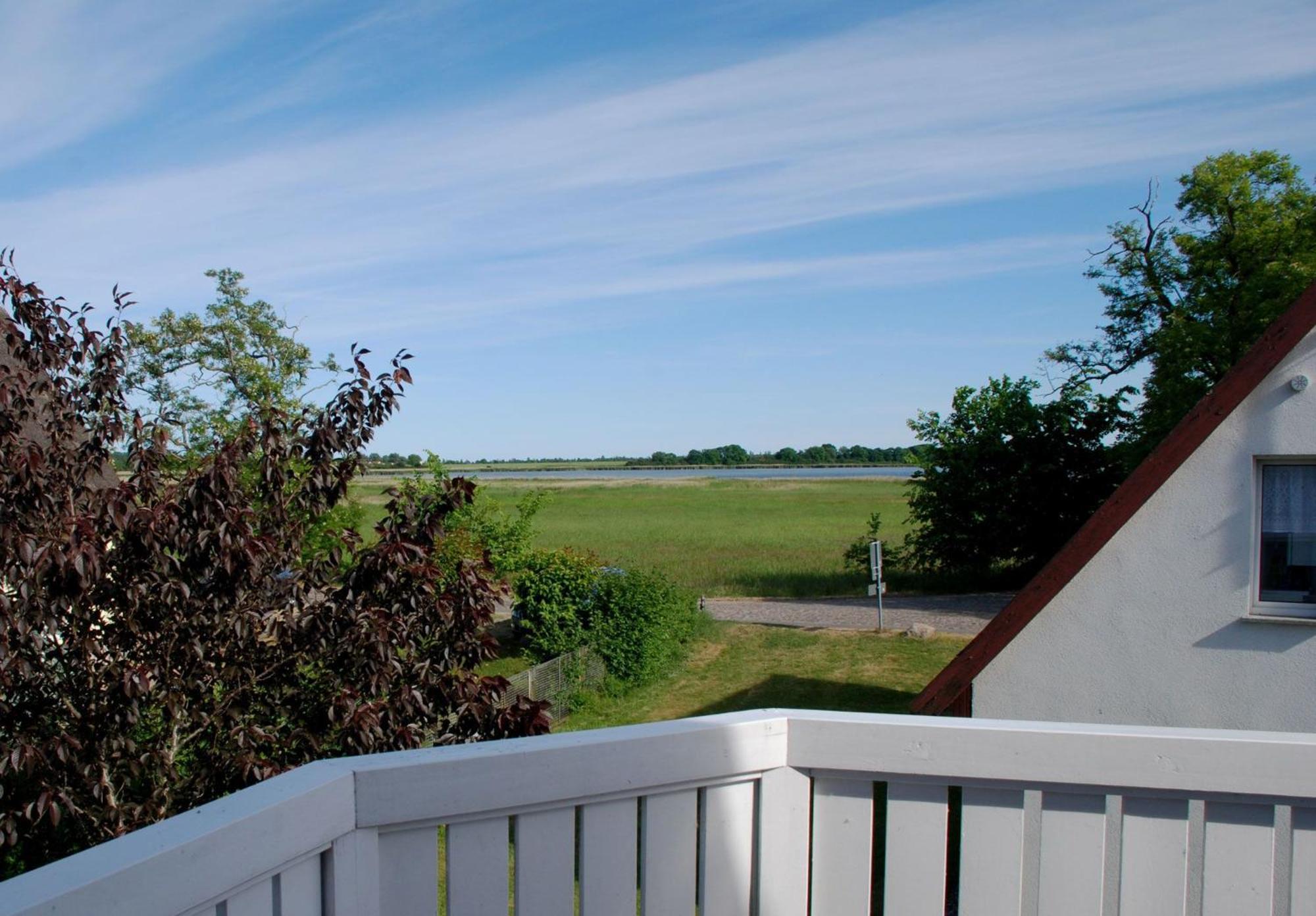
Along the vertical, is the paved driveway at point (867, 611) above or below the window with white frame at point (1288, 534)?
below

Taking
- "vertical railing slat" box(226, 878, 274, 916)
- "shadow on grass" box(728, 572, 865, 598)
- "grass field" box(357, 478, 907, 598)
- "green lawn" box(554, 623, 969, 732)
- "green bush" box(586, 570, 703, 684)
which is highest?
"vertical railing slat" box(226, 878, 274, 916)

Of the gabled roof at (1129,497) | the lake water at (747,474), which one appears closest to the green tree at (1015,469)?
the gabled roof at (1129,497)

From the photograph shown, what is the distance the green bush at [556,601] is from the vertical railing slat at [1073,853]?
17.1 m

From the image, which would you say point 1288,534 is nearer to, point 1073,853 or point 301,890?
point 1073,853

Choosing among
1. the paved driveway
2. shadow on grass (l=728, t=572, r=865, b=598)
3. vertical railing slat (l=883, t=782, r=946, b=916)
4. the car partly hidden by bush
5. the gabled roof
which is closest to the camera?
vertical railing slat (l=883, t=782, r=946, b=916)

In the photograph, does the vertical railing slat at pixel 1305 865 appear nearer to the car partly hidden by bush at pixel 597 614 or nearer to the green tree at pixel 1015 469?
the car partly hidden by bush at pixel 597 614

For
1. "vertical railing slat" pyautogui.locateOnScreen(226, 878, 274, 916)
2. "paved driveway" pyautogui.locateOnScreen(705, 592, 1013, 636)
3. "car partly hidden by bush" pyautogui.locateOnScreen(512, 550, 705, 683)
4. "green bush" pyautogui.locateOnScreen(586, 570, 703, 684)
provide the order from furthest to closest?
"paved driveway" pyautogui.locateOnScreen(705, 592, 1013, 636) → "car partly hidden by bush" pyautogui.locateOnScreen(512, 550, 705, 683) → "green bush" pyautogui.locateOnScreen(586, 570, 703, 684) → "vertical railing slat" pyautogui.locateOnScreen(226, 878, 274, 916)

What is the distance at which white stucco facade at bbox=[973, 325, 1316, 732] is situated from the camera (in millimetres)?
7781

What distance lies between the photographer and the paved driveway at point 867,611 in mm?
24188

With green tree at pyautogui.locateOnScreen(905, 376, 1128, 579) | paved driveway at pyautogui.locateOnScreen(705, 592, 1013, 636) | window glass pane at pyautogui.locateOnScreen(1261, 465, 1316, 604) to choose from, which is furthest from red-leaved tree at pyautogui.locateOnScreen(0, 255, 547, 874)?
green tree at pyautogui.locateOnScreen(905, 376, 1128, 579)

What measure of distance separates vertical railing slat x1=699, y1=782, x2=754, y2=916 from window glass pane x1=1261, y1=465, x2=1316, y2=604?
24.9ft

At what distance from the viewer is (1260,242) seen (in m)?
25.4

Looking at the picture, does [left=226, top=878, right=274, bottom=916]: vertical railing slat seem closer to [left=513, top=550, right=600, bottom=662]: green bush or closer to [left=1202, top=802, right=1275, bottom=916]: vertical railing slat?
[left=1202, top=802, right=1275, bottom=916]: vertical railing slat

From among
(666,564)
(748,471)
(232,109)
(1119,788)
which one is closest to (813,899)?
(1119,788)
